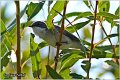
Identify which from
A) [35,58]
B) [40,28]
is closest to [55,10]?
[35,58]

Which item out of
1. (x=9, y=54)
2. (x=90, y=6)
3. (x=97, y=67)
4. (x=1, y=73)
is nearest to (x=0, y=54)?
(x=9, y=54)

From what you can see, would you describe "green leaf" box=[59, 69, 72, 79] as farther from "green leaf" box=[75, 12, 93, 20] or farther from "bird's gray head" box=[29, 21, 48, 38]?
"bird's gray head" box=[29, 21, 48, 38]

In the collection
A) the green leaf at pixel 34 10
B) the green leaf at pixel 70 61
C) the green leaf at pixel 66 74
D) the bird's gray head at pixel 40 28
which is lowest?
the green leaf at pixel 66 74

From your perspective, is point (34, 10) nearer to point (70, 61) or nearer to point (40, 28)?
point (70, 61)

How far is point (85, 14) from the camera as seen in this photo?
4.98 ft

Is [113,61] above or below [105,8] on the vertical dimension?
below

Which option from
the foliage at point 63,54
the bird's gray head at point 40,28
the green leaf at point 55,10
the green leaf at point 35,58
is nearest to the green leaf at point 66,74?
the foliage at point 63,54

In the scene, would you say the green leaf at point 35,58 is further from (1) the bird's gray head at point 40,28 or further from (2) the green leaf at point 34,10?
(1) the bird's gray head at point 40,28

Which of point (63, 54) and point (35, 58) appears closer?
point (35, 58)

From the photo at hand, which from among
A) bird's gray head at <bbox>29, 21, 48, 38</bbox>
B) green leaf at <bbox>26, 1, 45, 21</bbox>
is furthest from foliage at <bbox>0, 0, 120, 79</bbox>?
bird's gray head at <bbox>29, 21, 48, 38</bbox>

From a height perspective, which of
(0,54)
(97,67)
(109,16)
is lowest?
(97,67)

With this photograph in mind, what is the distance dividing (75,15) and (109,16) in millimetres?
176

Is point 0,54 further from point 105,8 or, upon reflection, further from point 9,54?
point 105,8

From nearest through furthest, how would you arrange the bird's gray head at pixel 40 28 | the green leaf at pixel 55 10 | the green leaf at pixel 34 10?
the green leaf at pixel 55 10
the green leaf at pixel 34 10
the bird's gray head at pixel 40 28
